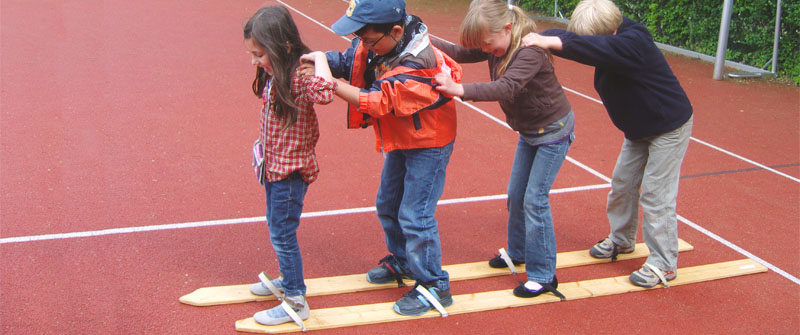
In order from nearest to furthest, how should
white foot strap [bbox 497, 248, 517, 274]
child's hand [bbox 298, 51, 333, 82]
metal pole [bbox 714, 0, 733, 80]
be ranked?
child's hand [bbox 298, 51, 333, 82] → white foot strap [bbox 497, 248, 517, 274] → metal pole [bbox 714, 0, 733, 80]

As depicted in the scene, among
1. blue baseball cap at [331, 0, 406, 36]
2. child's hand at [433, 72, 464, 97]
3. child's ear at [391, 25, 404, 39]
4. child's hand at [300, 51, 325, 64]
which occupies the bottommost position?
child's hand at [433, 72, 464, 97]

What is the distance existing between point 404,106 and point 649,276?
2096 mm

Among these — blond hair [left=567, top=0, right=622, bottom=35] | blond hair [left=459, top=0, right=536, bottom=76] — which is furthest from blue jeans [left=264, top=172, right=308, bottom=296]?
blond hair [left=567, top=0, right=622, bottom=35]

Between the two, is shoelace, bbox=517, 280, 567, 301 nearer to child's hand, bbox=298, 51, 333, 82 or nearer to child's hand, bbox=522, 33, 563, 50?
child's hand, bbox=522, 33, 563, 50

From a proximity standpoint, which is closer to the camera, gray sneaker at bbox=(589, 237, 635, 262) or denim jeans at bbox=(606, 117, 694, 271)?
denim jeans at bbox=(606, 117, 694, 271)

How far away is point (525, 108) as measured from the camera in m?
3.66

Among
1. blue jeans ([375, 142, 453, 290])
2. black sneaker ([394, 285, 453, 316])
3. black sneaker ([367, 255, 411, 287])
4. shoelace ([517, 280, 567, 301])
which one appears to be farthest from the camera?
black sneaker ([367, 255, 411, 287])

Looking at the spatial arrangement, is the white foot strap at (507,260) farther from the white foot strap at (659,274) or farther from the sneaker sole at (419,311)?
the white foot strap at (659,274)

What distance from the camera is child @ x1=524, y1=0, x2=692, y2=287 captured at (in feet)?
11.6

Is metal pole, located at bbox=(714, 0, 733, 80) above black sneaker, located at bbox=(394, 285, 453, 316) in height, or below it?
above

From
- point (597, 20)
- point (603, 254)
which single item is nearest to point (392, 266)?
point (603, 254)

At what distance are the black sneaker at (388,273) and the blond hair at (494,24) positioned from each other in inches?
53.8

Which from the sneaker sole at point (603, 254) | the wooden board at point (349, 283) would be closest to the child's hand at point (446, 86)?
the wooden board at point (349, 283)

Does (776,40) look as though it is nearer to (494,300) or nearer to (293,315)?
(494,300)
